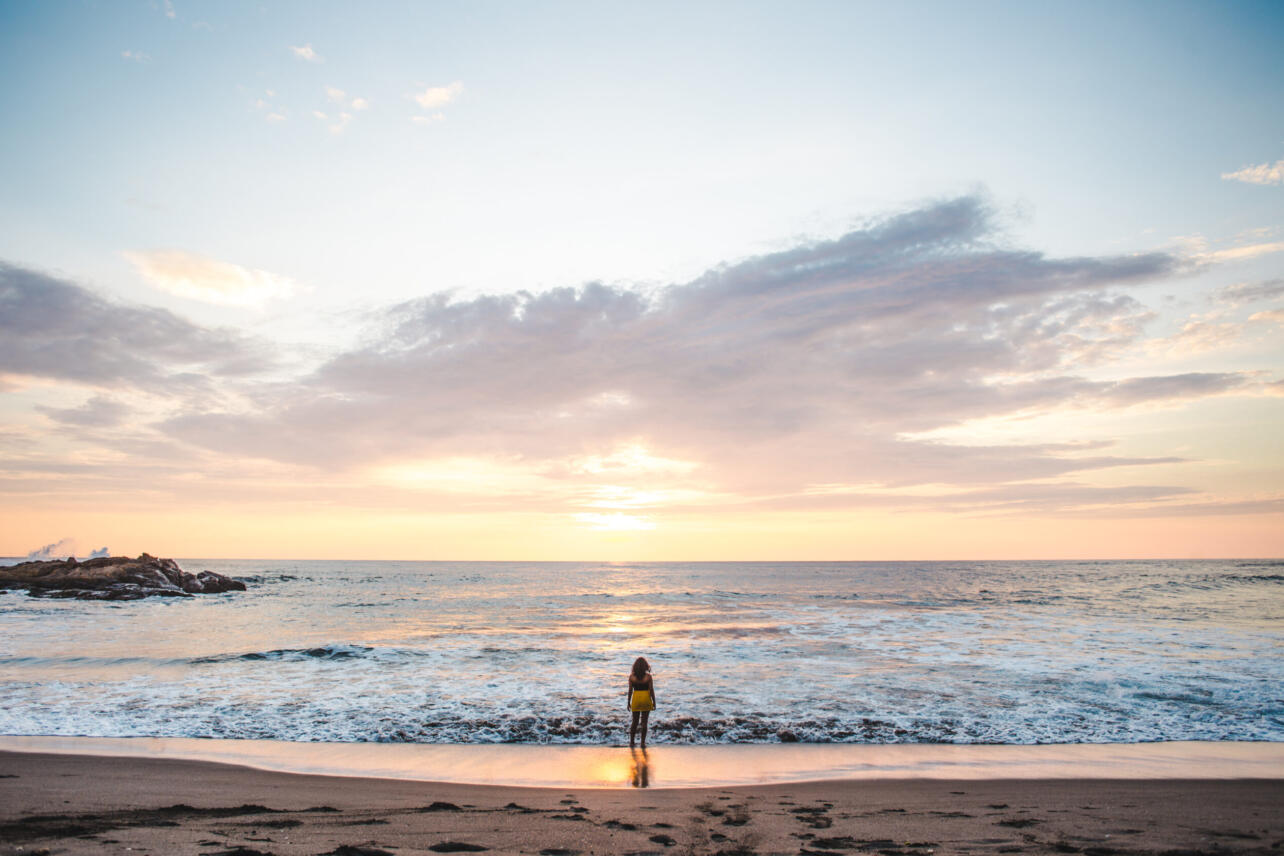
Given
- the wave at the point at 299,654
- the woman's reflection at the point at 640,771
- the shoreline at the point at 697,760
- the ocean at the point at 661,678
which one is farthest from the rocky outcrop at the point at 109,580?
the woman's reflection at the point at 640,771

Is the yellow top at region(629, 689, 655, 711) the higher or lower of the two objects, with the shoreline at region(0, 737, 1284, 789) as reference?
higher

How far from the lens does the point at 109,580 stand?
5328 centimetres

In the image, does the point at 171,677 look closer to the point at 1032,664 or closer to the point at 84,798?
the point at 84,798

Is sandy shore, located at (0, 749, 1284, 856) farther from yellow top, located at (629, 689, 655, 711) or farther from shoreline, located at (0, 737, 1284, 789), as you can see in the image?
yellow top, located at (629, 689, 655, 711)

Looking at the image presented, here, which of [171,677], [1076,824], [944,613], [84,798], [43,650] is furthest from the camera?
[944,613]

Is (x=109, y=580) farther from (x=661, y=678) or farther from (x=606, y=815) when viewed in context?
(x=606, y=815)

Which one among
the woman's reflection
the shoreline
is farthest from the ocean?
the woman's reflection

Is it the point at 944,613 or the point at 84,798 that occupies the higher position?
the point at 84,798

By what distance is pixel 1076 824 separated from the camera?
833 centimetres

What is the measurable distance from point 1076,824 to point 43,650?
3315cm

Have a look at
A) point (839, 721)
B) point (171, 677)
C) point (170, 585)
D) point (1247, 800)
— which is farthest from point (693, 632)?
point (170, 585)

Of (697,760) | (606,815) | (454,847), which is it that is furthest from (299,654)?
(454,847)

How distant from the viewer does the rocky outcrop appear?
52.0 meters

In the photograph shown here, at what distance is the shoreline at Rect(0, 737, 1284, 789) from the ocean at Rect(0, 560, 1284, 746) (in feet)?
2.15
